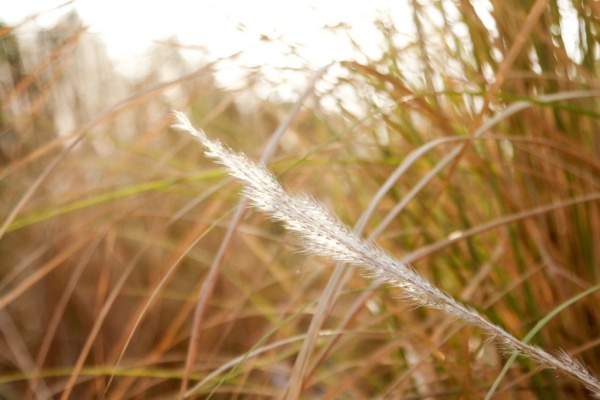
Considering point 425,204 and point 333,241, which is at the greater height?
point 333,241

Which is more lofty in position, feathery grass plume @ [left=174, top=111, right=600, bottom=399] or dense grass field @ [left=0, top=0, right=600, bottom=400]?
feathery grass plume @ [left=174, top=111, right=600, bottom=399]

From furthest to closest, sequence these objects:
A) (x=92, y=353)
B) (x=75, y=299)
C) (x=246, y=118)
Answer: (x=246, y=118)
(x=75, y=299)
(x=92, y=353)

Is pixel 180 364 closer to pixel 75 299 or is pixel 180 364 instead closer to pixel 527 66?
pixel 75 299

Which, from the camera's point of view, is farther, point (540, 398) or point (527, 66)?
point (527, 66)

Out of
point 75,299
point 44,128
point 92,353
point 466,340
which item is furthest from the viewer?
point 44,128

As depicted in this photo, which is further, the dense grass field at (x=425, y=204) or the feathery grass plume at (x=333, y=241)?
the dense grass field at (x=425, y=204)

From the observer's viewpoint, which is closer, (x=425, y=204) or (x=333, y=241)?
(x=333, y=241)

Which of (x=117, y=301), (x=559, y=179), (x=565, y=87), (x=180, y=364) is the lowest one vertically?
(x=180, y=364)

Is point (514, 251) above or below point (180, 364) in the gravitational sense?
above

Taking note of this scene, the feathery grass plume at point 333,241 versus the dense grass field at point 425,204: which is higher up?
the feathery grass plume at point 333,241

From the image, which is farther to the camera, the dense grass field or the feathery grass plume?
the dense grass field

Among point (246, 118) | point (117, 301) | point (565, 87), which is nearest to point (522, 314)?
point (565, 87)
